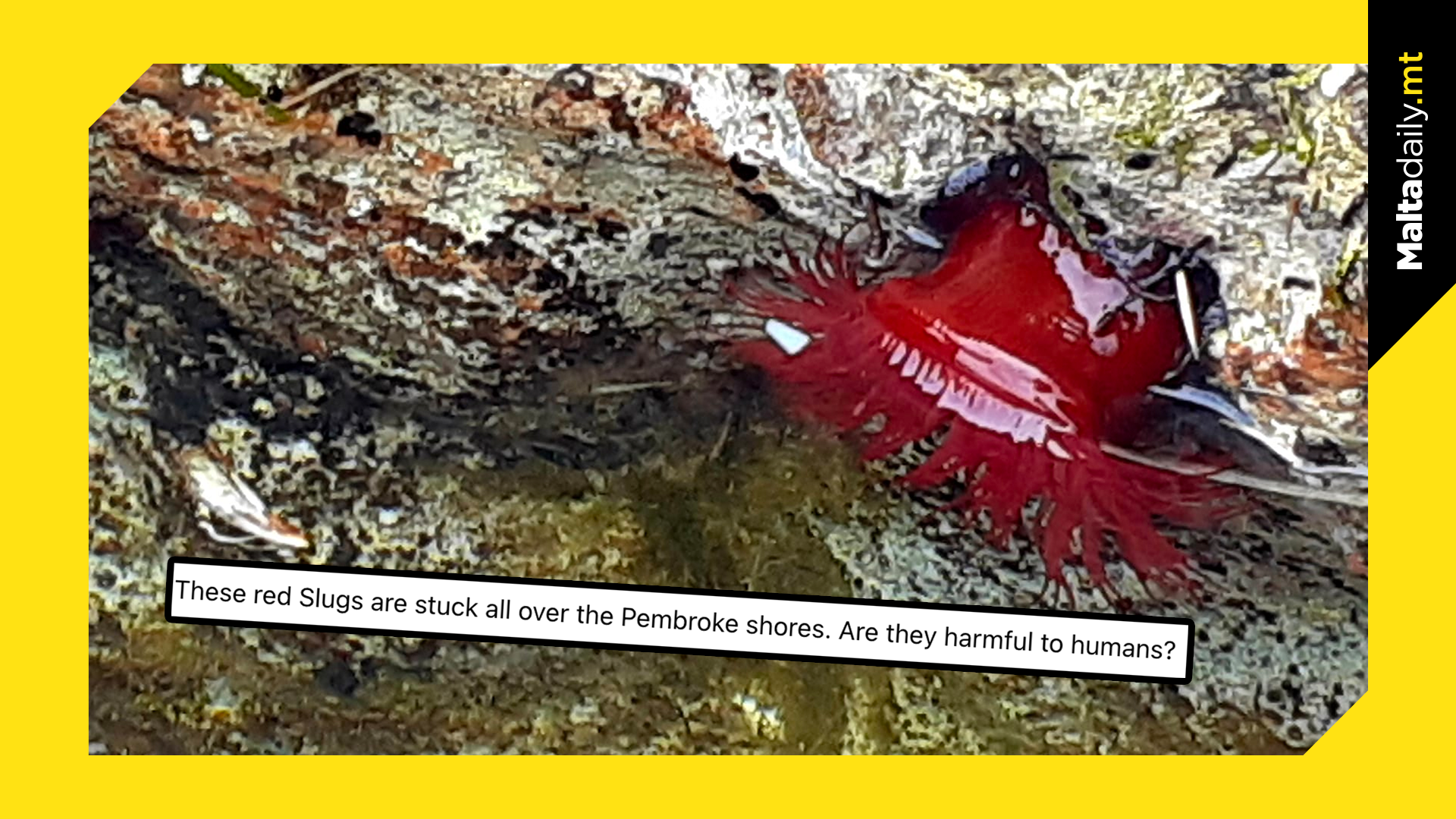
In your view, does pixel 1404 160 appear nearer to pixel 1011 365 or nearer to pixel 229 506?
pixel 1011 365

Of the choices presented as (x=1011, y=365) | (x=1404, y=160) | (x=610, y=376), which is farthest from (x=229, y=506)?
(x=1404, y=160)

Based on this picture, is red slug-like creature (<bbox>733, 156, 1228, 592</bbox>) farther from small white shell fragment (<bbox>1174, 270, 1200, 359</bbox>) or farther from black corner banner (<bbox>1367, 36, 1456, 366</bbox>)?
black corner banner (<bbox>1367, 36, 1456, 366</bbox>)

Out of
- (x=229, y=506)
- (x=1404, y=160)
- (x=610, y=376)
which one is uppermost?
(x=1404, y=160)

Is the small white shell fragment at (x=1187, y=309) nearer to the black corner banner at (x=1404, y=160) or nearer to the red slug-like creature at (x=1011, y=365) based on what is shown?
the red slug-like creature at (x=1011, y=365)

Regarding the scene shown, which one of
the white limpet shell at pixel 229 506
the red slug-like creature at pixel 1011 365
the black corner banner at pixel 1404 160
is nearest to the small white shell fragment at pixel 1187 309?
the red slug-like creature at pixel 1011 365

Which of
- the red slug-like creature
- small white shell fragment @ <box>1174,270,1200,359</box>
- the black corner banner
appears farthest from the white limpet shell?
the black corner banner
